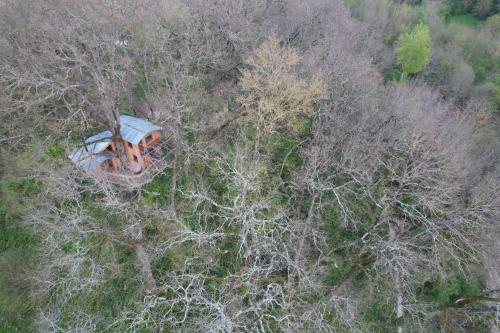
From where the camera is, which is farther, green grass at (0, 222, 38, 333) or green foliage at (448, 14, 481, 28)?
green foliage at (448, 14, 481, 28)

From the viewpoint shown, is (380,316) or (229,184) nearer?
(229,184)

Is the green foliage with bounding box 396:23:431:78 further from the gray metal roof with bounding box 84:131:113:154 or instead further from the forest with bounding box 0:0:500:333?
the gray metal roof with bounding box 84:131:113:154

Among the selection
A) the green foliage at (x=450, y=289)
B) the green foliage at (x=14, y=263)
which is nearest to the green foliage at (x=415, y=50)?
the green foliage at (x=450, y=289)

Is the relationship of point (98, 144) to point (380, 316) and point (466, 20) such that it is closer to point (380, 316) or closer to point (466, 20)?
point (380, 316)

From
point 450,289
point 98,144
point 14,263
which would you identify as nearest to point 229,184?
point 98,144

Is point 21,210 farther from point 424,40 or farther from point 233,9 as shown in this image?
point 424,40

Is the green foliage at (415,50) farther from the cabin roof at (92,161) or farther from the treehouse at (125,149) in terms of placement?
the cabin roof at (92,161)

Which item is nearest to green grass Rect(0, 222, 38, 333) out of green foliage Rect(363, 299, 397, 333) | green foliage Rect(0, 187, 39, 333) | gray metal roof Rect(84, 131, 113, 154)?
green foliage Rect(0, 187, 39, 333)
